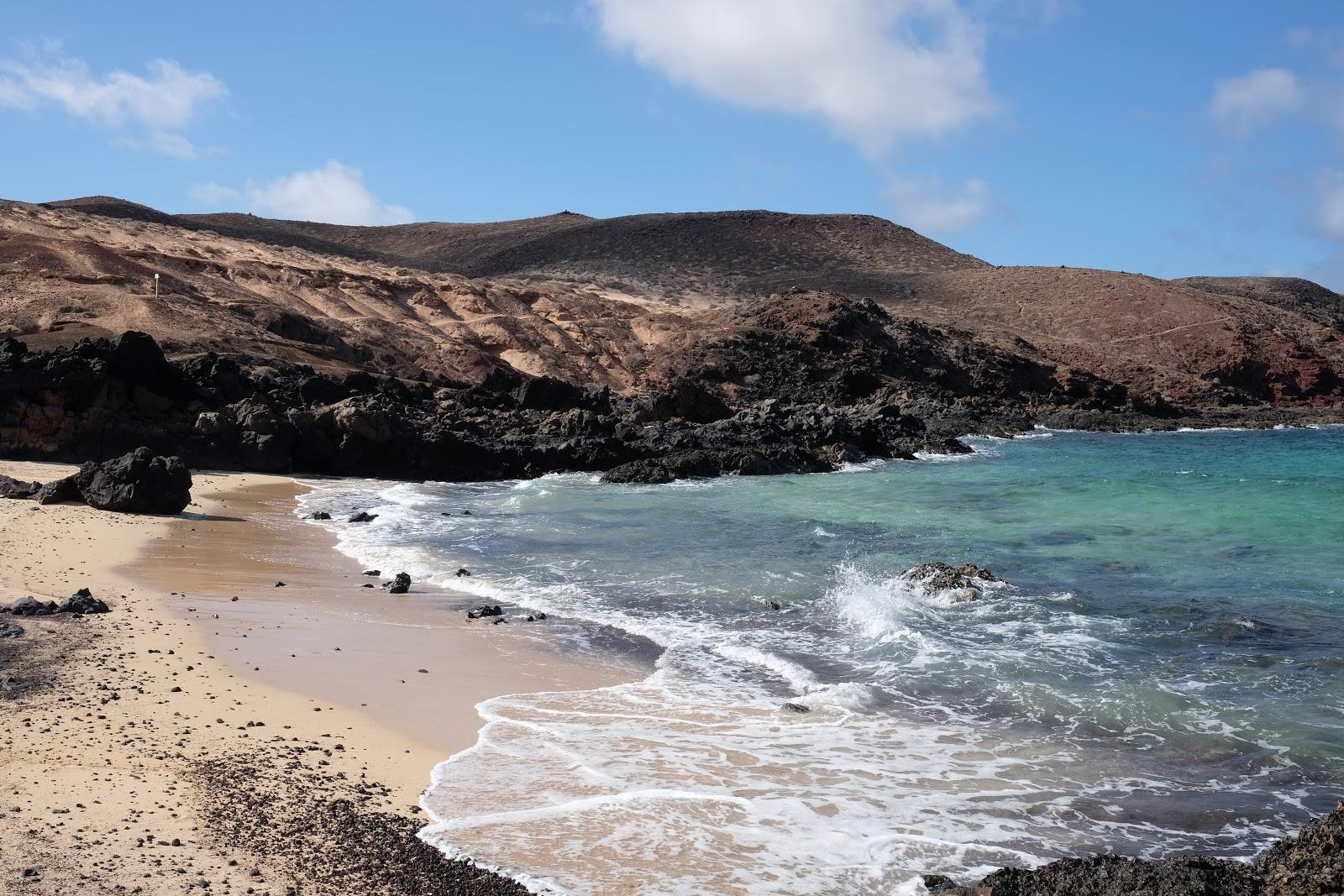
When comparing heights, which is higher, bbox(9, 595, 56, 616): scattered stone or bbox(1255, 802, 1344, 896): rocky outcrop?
bbox(1255, 802, 1344, 896): rocky outcrop

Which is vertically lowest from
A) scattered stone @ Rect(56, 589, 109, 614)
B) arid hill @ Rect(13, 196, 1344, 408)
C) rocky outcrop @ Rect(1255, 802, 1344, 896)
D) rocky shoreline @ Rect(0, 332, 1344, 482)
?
scattered stone @ Rect(56, 589, 109, 614)

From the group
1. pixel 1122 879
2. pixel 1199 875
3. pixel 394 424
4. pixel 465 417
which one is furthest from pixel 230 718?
pixel 465 417

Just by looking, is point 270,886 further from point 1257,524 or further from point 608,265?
point 608,265

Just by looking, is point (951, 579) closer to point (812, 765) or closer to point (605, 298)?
point (812, 765)

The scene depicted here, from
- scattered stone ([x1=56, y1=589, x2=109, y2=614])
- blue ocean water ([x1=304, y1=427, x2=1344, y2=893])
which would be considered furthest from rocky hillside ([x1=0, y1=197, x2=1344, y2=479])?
scattered stone ([x1=56, y1=589, x2=109, y2=614])

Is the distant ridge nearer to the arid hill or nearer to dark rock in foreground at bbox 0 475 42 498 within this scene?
the arid hill

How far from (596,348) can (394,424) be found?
18.4 meters

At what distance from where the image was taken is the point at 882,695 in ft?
26.7

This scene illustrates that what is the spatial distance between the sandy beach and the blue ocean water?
43cm

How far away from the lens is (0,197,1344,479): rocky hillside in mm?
22125

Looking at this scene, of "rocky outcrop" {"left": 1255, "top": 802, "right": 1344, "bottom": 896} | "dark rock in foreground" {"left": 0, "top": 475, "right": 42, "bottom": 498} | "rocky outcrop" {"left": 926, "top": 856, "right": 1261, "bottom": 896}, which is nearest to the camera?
"rocky outcrop" {"left": 1255, "top": 802, "right": 1344, "bottom": 896}

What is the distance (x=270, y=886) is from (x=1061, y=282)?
62146 mm

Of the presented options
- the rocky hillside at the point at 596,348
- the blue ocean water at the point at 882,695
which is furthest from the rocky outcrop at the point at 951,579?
the rocky hillside at the point at 596,348

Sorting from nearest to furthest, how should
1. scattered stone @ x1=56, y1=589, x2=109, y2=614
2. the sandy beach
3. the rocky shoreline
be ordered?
the sandy beach, scattered stone @ x1=56, y1=589, x2=109, y2=614, the rocky shoreline
